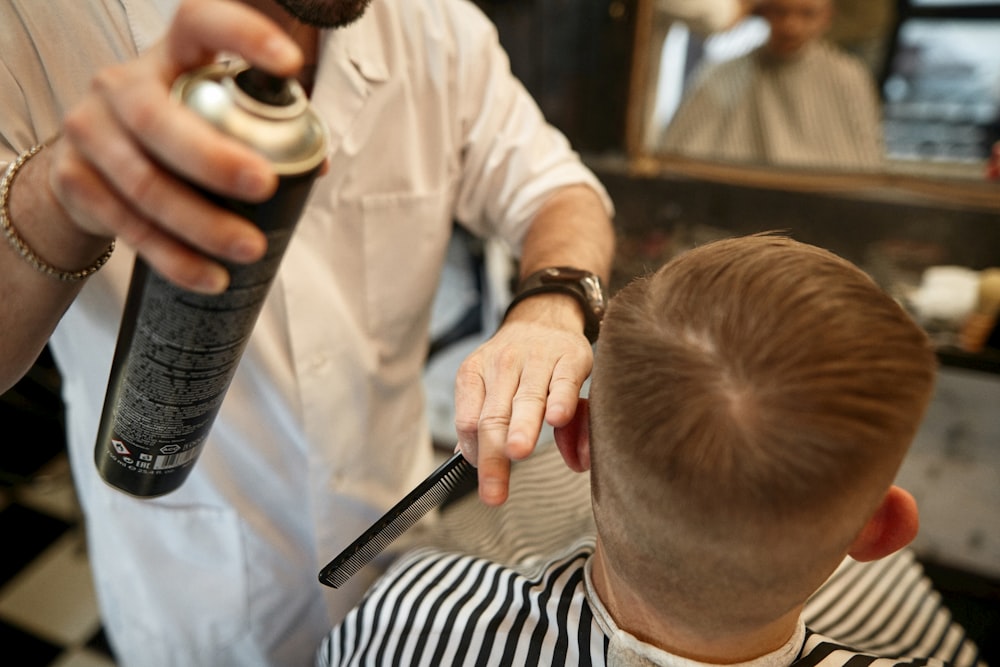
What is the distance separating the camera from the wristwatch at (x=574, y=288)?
1.10 meters

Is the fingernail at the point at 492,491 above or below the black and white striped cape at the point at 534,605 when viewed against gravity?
above

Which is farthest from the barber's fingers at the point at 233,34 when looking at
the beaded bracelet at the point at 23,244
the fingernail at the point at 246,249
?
the beaded bracelet at the point at 23,244

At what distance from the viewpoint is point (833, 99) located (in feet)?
6.50

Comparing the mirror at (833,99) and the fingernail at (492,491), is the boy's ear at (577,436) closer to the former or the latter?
the fingernail at (492,491)

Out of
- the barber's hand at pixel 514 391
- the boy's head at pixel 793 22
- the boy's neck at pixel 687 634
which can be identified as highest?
the boy's head at pixel 793 22

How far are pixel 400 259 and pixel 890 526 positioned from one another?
0.91 m

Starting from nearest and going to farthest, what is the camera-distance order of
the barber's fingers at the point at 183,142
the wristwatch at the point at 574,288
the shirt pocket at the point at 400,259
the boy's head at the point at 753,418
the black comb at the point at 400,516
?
the barber's fingers at the point at 183,142 < the boy's head at the point at 753,418 < the black comb at the point at 400,516 < the wristwatch at the point at 574,288 < the shirt pocket at the point at 400,259

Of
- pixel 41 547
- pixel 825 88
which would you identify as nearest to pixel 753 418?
pixel 825 88

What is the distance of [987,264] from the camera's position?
194 cm

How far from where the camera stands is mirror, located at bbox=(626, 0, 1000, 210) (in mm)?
1809

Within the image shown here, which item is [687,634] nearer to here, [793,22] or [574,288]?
[574,288]

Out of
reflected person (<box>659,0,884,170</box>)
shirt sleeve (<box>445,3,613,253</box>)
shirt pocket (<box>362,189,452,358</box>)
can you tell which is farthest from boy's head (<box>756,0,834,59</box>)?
shirt pocket (<box>362,189,452,358</box>)

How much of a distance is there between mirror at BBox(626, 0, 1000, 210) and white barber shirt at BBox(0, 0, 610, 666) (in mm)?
916

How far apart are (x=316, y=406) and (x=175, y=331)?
0.59 m
